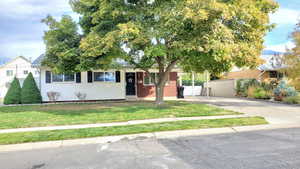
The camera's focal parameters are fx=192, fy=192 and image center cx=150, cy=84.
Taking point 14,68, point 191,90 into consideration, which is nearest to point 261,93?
point 191,90

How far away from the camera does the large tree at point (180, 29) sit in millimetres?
8180

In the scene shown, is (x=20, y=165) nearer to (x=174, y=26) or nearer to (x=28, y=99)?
(x=174, y=26)

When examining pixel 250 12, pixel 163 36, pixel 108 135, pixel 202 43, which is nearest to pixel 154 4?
pixel 163 36

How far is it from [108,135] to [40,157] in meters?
2.06

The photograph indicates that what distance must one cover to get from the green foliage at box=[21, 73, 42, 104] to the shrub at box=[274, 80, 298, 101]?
18.5m

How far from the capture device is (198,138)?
5.84 m

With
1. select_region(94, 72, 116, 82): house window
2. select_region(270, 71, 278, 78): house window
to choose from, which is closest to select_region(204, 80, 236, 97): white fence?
select_region(270, 71, 278, 78): house window

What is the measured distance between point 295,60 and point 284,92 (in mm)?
3063

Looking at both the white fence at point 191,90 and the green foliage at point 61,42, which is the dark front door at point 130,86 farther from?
the white fence at point 191,90

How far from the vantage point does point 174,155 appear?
14.4 feet

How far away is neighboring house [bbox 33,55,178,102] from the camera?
51.9 ft

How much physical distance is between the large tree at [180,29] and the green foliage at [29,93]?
19.4 feet

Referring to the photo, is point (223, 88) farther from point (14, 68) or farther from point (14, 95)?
point (14, 68)

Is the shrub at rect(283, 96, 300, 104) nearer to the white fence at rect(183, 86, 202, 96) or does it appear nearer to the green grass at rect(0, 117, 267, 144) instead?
the green grass at rect(0, 117, 267, 144)
